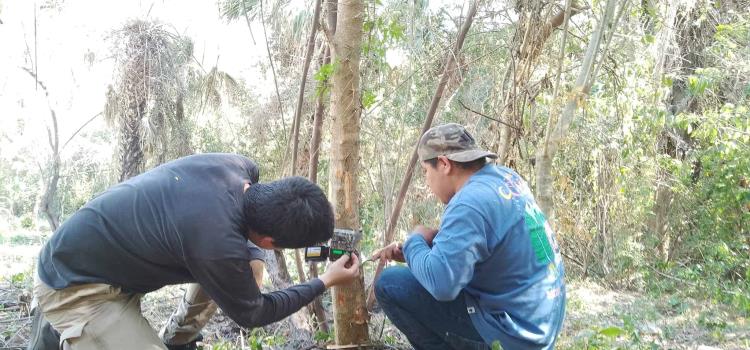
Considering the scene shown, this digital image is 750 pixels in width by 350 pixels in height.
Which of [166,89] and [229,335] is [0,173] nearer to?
[166,89]

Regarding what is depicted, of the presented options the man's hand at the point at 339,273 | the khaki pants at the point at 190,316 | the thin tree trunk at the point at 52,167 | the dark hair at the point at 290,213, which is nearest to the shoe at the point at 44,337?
the khaki pants at the point at 190,316

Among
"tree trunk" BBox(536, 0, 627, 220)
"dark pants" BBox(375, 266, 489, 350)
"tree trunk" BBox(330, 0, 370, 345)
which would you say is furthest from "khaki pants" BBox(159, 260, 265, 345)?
"tree trunk" BBox(536, 0, 627, 220)

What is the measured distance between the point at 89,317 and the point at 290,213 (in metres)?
0.90

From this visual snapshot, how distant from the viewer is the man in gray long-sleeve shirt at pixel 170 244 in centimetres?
193

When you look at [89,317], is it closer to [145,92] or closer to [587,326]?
[587,326]

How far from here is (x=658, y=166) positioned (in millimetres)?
7777

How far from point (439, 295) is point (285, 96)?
4620 millimetres

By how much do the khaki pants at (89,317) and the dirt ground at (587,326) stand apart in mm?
800

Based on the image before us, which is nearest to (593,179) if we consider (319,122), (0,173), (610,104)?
(610,104)

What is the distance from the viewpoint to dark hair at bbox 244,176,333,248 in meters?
1.96

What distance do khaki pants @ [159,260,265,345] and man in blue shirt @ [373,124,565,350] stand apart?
36.3 inches

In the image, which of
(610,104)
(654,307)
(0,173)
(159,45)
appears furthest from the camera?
(0,173)

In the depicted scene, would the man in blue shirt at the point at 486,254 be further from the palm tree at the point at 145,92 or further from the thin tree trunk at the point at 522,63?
the palm tree at the point at 145,92

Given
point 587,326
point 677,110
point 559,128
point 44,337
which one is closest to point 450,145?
point 559,128
